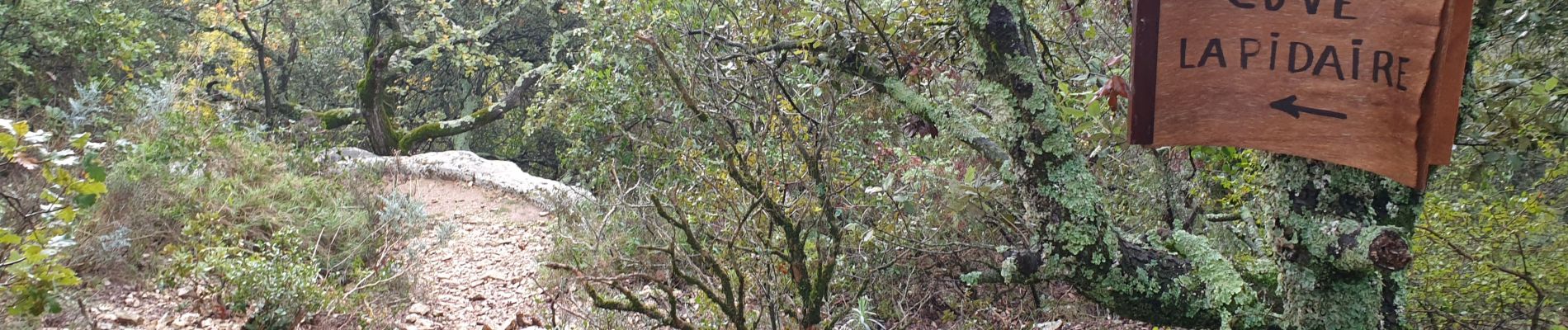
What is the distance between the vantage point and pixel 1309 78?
5.35ft

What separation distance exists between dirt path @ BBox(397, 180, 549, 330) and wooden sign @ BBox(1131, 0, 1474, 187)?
113 inches

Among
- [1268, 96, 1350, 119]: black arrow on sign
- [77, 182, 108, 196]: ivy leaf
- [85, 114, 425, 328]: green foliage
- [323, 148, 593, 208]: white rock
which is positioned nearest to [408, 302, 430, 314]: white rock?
[85, 114, 425, 328]: green foliage

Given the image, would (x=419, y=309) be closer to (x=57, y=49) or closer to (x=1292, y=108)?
(x=57, y=49)

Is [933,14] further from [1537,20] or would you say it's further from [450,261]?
[450,261]

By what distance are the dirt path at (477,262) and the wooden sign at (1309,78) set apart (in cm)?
288

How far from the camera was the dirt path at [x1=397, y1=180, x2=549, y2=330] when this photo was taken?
4872 mm

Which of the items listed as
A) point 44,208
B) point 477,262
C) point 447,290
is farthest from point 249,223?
point 44,208

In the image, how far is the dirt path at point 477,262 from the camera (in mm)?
4872

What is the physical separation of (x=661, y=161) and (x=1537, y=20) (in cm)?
597

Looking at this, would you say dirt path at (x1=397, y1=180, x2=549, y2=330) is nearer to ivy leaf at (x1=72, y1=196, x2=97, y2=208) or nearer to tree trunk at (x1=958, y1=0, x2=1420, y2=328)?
ivy leaf at (x1=72, y1=196, x2=97, y2=208)

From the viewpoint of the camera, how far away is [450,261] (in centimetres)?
602

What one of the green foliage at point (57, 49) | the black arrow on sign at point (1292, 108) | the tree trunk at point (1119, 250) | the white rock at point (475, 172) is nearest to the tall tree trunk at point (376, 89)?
the white rock at point (475, 172)

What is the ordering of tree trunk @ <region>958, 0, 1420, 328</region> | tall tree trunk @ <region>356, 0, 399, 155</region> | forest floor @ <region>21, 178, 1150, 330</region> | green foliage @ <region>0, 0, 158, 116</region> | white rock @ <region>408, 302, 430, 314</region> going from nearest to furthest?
tree trunk @ <region>958, 0, 1420, 328</region>, forest floor @ <region>21, 178, 1150, 330</region>, white rock @ <region>408, 302, 430, 314</region>, green foliage @ <region>0, 0, 158, 116</region>, tall tree trunk @ <region>356, 0, 399, 155</region>

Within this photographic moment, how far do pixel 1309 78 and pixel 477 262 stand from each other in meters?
5.38
